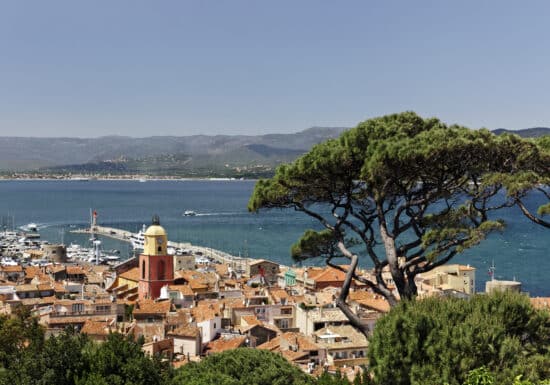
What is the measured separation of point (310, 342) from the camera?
22.8 m

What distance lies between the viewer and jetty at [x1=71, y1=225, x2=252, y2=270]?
2383 inches

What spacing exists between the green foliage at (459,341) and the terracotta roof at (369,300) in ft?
57.1

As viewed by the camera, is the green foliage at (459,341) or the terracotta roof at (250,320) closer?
the green foliage at (459,341)

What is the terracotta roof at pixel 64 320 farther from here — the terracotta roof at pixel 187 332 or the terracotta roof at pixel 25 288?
the terracotta roof at pixel 25 288

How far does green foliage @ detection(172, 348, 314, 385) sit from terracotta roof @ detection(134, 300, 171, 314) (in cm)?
1253

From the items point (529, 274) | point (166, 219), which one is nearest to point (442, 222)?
point (529, 274)

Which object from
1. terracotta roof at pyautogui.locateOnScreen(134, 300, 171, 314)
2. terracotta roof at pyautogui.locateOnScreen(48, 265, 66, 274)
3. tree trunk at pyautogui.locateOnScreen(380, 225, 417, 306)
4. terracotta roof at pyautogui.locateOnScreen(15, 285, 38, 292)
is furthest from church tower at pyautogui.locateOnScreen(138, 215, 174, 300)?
tree trunk at pyautogui.locateOnScreen(380, 225, 417, 306)

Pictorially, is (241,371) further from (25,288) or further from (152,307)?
(25,288)

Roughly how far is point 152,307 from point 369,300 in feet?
31.1

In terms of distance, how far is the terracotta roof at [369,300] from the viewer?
94.1ft

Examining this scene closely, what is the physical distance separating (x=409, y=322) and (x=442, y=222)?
2616 mm

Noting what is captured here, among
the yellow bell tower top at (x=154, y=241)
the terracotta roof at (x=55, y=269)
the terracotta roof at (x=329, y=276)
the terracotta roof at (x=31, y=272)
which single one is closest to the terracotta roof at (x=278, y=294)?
the yellow bell tower top at (x=154, y=241)

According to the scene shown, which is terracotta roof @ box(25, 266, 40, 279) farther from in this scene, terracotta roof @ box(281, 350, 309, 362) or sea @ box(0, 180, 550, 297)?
terracotta roof @ box(281, 350, 309, 362)

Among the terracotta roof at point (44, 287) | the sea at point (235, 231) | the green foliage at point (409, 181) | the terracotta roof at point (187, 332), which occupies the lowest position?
the sea at point (235, 231)
